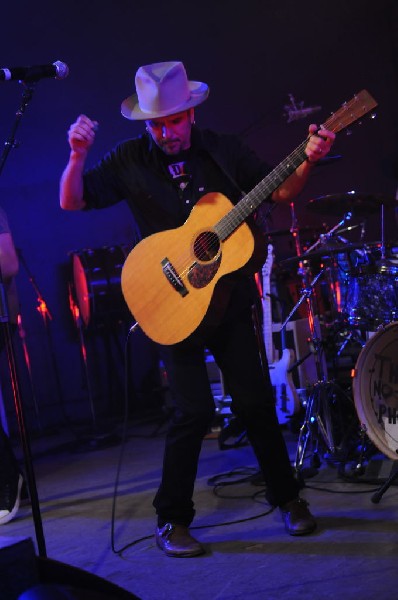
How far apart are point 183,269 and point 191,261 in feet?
0.17

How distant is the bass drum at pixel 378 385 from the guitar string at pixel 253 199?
126cm

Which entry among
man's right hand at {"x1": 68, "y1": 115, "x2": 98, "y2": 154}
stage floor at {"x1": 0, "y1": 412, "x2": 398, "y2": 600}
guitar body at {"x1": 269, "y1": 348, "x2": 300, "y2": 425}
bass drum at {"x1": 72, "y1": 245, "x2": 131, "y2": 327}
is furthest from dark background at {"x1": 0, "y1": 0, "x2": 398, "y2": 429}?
man's right hand at {"x1": 68, "y1": 115, "x2": 98, "y2": 154}

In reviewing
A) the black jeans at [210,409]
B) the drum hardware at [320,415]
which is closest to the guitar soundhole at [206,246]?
the black jeans at [210,409]

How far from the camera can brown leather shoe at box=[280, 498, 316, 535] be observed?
320cm

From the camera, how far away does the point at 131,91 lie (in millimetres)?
6645

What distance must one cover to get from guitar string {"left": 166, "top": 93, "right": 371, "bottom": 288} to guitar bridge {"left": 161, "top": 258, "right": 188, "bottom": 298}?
0.7 inches

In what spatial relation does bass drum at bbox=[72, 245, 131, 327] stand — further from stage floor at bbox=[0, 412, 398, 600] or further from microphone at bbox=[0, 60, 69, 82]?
microphone at bbox=[0, 60, 69, 82]

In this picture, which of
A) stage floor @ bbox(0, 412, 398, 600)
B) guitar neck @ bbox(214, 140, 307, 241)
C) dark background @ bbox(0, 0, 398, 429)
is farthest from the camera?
dark background @ bbox(0, 0, 398, 429)

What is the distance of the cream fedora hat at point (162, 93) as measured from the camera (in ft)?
10.3

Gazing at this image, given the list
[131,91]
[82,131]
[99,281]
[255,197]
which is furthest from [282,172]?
[99,281]

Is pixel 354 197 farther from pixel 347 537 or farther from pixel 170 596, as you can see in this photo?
pixel 170 596

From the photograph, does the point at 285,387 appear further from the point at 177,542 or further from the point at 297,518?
the point at 177,542

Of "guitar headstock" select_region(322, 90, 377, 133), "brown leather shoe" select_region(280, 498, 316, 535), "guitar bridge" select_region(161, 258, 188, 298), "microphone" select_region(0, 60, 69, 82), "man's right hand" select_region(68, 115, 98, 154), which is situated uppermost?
"microphone" select_region(0, 60, 69, 82)

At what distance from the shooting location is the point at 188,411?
3.17m
